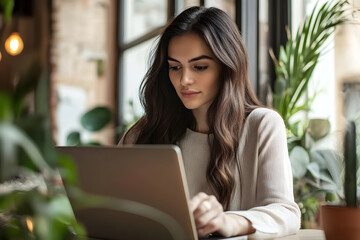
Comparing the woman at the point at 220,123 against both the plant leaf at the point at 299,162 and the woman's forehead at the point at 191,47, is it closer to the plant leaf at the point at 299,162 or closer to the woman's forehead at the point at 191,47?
the woman's forehead at the point at 191,47

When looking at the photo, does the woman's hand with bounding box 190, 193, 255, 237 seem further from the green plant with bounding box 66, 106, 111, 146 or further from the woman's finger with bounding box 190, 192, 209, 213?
the green plant with bounding box 66, 106, 111, 146

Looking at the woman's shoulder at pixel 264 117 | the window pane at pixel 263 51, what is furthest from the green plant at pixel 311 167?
the window pane at pixel 263 51

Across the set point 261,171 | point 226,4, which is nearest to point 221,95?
point 261,171

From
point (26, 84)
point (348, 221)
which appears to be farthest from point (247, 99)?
point (26, 84)

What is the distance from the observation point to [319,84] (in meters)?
1.99

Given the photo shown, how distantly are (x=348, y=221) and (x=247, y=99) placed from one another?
2.12 feet

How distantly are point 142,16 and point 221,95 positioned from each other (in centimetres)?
284

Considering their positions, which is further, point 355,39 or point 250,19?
point 250,19

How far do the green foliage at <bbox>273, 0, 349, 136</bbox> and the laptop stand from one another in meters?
1.01

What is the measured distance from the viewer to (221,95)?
1.55m

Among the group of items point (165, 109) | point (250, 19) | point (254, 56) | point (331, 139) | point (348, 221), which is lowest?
point (348, 221)

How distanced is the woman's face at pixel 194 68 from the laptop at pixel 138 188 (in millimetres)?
608

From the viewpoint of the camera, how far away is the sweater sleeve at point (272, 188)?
1.12 m

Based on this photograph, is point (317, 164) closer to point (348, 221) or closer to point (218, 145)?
point (218, 145)
